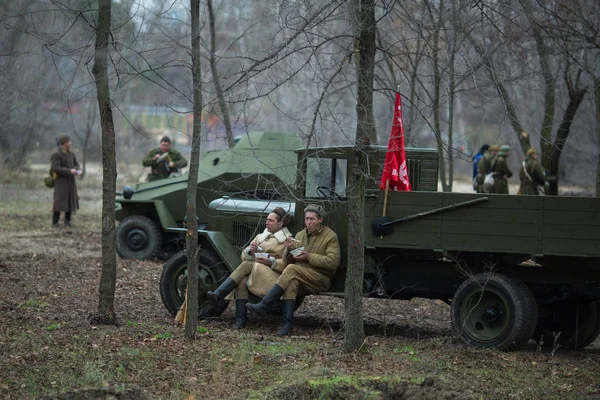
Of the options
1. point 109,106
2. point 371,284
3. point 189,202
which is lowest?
point 371,284

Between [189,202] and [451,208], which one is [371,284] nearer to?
[451,208]

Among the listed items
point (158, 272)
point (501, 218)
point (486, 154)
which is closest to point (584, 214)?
point (501, 218)

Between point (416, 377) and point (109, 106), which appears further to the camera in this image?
point (109, 106)

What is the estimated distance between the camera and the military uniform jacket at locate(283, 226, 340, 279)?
31.3ft

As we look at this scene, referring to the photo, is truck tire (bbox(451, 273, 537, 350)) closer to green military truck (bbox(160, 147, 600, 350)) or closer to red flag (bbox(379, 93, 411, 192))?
green military truck (bbox(160, 147, 600, 350))

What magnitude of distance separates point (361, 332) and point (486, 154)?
10.5 metres

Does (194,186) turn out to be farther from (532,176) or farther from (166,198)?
(532,176)

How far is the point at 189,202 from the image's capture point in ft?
27.5

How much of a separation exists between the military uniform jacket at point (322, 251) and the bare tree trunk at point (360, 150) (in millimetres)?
1448

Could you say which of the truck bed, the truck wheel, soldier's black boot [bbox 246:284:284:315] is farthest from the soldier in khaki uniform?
the truck wheel

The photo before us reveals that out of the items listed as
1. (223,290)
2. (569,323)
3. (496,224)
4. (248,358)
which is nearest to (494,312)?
(496,224)

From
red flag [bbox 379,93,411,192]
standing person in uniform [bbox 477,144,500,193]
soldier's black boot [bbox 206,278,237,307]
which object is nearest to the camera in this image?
red flag [bbox 379,93,411,192]

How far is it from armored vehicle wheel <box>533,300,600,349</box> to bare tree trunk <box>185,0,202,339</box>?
11.9 feet

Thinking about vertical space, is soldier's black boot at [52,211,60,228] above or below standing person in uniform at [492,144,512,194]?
below
